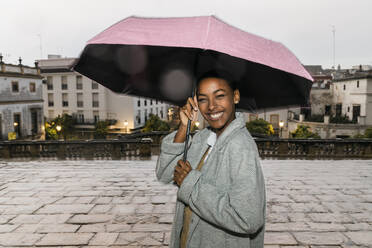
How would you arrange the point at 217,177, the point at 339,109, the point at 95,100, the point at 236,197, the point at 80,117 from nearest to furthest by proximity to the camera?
the point at 236,197 < the point at 217,177 < the point at 339,109 < the point at 95,100 < the point at 80,117

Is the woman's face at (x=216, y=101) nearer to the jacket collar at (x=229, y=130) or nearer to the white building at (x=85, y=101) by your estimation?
the jacket collar at (x=229, y=130)

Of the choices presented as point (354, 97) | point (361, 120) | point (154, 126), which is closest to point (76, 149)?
point (154, 126)

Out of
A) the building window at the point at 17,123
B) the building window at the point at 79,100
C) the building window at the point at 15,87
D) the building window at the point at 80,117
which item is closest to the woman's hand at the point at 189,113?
the building window at the point at 17,123

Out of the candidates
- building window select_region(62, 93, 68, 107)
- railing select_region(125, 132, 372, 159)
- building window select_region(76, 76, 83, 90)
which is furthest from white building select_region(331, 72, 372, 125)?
building window select_region(62, 93, 68, 107)

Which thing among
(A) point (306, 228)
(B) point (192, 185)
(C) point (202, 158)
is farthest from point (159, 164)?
(A) point (306, 228)

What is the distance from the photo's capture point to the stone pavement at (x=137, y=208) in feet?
13.1

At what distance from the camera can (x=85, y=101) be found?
4341 cm

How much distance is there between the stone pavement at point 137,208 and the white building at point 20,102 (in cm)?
2475

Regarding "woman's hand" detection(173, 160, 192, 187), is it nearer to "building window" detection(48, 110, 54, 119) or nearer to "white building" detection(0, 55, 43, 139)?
"white building" detection(0, 55, 43, 139)

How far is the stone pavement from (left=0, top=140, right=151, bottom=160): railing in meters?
2.33

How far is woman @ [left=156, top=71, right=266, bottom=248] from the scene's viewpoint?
1.57m

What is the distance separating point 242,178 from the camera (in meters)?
1.58

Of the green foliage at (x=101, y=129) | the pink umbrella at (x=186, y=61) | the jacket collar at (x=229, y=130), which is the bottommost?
the green foliage at (x=101, y=129)

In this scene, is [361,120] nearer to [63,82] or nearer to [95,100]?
[95,100]
